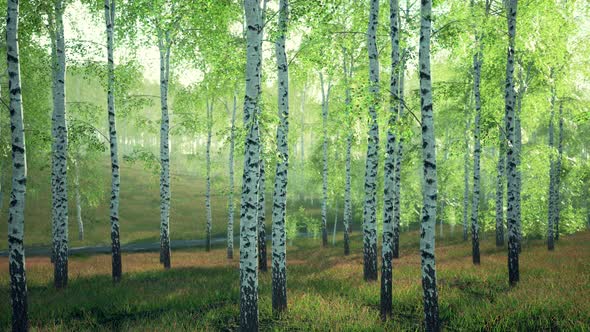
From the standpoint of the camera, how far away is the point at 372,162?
34.5 feet

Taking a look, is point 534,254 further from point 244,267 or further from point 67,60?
point 67,60

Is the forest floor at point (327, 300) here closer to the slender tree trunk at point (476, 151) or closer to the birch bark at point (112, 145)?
the slender tree trunk at point (476, 151)

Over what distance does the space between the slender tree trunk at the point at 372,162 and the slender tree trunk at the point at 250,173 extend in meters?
3.16

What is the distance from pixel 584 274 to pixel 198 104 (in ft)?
54.2

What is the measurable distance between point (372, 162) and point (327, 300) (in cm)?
382

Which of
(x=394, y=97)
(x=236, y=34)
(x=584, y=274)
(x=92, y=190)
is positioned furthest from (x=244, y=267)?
(x=92, y=190)

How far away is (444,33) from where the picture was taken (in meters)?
7.74

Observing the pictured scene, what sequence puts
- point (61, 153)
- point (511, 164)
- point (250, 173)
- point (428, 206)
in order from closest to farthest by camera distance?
point (428, 206), point (250, 173), point (511, 164), point (61, 153)

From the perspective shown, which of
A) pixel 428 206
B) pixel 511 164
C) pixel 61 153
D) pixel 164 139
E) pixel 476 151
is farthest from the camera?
pixel 164 139

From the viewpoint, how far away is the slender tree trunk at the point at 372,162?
33.2 feet

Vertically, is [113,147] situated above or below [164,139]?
below

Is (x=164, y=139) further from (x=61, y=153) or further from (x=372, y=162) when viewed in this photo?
(x=372, y=162)

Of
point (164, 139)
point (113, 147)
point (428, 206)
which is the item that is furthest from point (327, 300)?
point (164, 139)

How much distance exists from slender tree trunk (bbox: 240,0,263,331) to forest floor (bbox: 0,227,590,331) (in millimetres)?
1219
